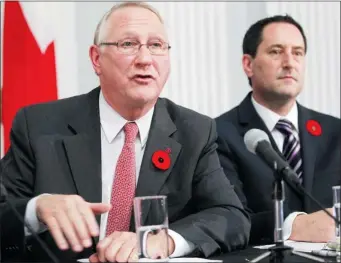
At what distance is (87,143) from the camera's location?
2988 mm

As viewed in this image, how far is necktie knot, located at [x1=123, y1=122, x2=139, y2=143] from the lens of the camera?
3029mm

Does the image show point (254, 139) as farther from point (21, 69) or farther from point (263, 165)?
point (21, 69)

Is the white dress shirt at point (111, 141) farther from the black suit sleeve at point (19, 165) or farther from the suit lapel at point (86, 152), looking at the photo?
the black suit sleeve at point (19, 165)

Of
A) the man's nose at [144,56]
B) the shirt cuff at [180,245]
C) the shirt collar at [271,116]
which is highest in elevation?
the man's nose at [144,56]

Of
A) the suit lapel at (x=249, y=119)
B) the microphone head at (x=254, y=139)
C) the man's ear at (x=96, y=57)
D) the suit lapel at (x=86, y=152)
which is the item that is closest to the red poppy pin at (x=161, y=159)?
the suit lapel at (x=86, y=152)

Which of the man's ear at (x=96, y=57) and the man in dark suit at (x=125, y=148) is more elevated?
the man's ear at (x=96, y=57)

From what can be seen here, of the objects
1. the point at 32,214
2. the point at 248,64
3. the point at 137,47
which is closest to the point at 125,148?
the point at 137,47

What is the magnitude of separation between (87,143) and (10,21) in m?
1.53

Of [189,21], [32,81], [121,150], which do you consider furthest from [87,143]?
[189,21]

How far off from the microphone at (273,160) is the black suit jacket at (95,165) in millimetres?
480

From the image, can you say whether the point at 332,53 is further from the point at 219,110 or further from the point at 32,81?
the point at 32,81

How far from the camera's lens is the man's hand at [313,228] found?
10.1 feet

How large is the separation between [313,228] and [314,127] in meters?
1.03

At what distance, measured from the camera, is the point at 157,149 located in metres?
3.01
